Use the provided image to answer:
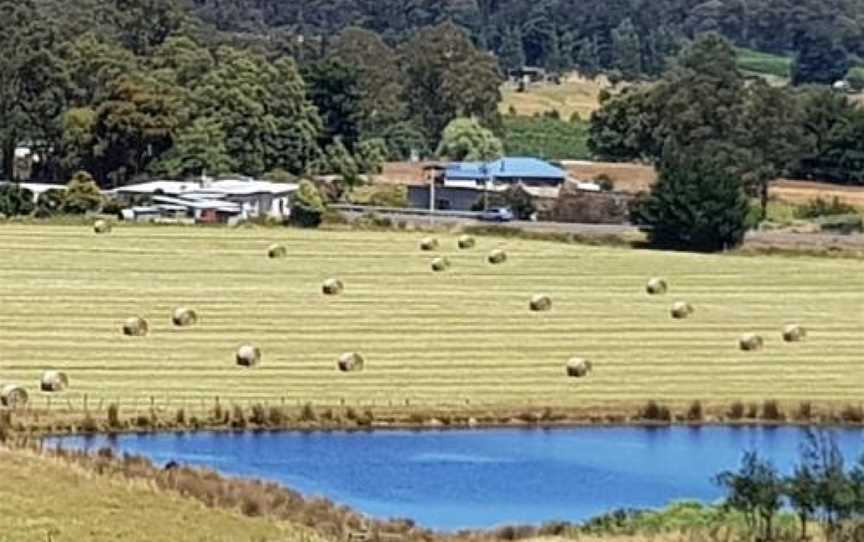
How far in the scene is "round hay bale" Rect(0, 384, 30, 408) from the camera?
34.4 m

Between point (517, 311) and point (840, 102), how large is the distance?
46767 millimetres

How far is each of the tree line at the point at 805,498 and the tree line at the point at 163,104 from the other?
2219 inches

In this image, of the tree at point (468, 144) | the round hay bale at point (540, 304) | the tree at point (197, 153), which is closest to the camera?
the round hay bale at point (540, 304)

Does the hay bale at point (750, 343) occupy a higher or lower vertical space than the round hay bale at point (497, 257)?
lower

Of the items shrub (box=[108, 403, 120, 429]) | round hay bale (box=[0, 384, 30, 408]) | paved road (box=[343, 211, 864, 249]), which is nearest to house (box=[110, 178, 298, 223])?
paved road (box=[343, 211, 864, 249])

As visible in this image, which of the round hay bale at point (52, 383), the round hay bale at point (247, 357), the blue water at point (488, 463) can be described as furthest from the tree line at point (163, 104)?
the blue water at point (488, 463)

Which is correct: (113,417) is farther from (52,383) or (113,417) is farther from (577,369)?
(577,369)

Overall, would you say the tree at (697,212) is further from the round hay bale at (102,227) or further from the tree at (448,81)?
the tree at (448,81)

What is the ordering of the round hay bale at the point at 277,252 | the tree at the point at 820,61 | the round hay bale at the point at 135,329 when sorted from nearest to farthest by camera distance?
the round hay bale at the point at 135,329 → the round hay bale at the point at 277,252 → the tree at the point at 820,61

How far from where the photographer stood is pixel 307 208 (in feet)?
219

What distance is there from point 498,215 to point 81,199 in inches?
525

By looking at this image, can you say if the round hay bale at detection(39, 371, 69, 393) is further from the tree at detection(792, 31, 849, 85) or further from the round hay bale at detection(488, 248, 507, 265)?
the tree at detection(792, 31, 849, 85)

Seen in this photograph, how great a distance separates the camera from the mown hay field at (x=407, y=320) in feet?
124

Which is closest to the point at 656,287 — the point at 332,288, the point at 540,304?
the point at 540,304
